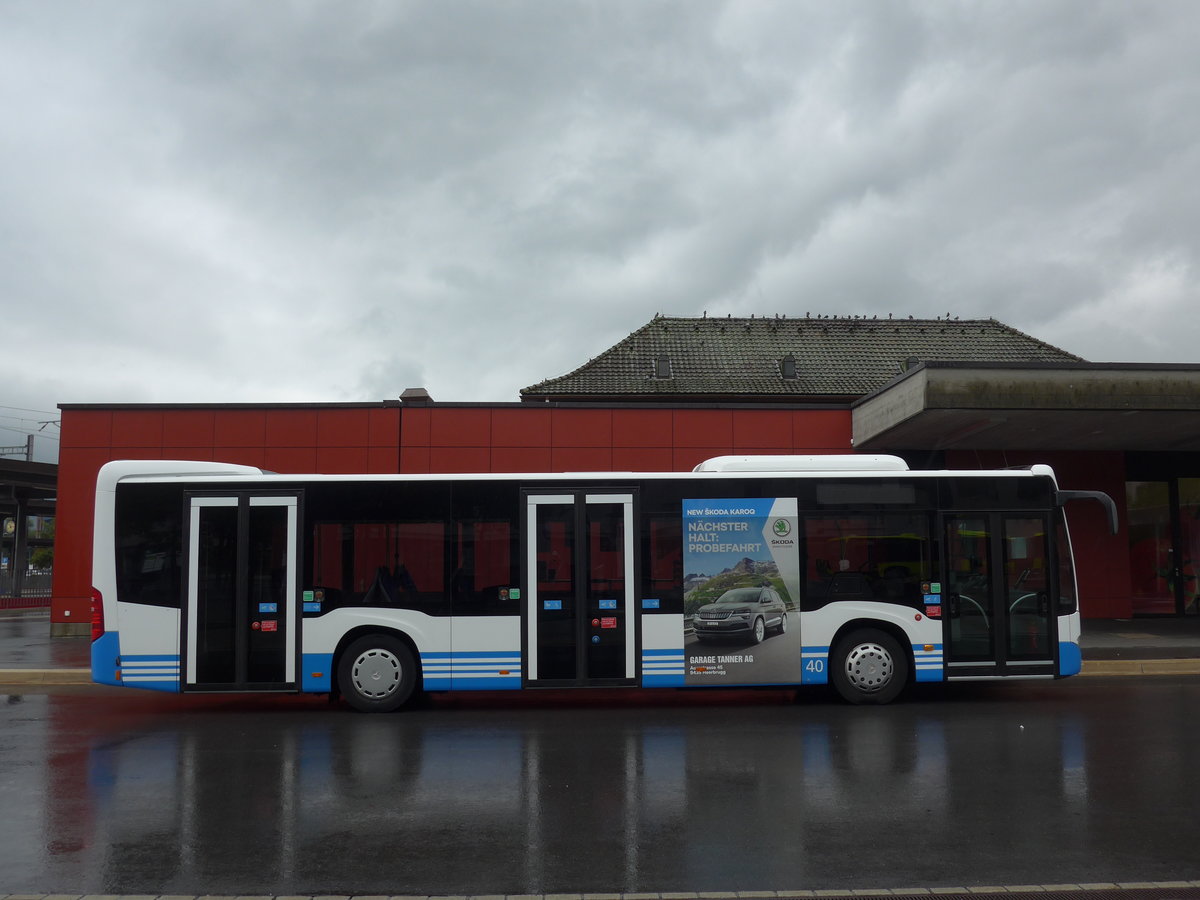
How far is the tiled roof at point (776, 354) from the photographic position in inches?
1261

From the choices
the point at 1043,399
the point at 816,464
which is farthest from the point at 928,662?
the point at 1043,399

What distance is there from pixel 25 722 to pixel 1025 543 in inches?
451

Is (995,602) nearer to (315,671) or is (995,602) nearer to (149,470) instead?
(315,671)

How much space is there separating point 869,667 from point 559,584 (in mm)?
3699

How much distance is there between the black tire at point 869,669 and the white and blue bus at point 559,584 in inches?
0.9

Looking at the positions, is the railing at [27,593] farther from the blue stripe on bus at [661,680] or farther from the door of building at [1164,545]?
the door of building at [1164,545]

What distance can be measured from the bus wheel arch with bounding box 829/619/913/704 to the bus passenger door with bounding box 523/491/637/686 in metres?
2.38

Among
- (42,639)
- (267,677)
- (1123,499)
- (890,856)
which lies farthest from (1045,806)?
(42,639)

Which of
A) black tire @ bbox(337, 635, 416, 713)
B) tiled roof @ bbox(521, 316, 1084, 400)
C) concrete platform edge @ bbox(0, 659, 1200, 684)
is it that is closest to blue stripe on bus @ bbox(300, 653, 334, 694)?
black tire @ bbox(337, 635, 416, 713)

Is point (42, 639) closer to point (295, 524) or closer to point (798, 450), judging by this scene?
point (295, 524)

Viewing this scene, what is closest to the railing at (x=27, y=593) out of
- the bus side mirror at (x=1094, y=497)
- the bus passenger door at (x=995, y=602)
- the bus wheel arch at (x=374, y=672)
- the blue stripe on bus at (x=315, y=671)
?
the blue stripe on bus at (x=315, y=671)

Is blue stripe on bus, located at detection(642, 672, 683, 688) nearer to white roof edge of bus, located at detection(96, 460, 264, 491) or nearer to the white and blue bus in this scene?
the white and blue bus

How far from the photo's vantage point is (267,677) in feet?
35.2

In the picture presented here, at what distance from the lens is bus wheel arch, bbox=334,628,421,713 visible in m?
10.8
